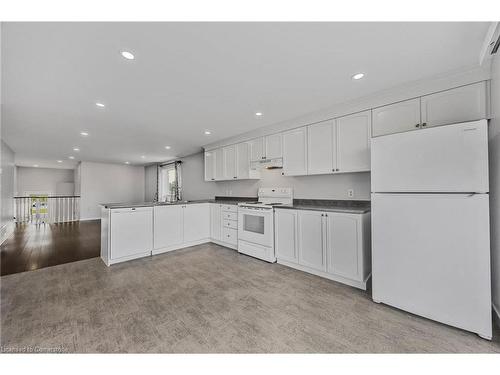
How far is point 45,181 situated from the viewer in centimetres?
1004

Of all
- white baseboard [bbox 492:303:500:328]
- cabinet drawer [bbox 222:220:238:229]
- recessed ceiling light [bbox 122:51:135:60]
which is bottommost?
white baseboard [bbox 492:303:500:328]

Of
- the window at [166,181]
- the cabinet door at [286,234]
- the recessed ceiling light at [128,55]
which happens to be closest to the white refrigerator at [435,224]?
the cabinet door at [286,234]

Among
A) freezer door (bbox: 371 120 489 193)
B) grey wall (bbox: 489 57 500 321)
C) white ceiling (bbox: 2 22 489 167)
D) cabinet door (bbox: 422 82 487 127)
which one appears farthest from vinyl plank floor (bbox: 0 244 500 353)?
white ceiling (bbox: 2 22 489 167)

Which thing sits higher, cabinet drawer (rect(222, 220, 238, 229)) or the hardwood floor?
cabinet drawer (rect(222, 220, 238, 229))

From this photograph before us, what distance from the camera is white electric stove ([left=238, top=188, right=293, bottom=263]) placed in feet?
11.2

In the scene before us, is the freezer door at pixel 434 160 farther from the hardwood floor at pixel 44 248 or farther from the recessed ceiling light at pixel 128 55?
the hardwood floor at pixel 44 248

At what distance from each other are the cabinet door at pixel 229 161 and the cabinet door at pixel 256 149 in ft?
1.81

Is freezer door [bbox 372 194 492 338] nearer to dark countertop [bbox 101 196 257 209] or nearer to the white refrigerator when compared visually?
the white refrigerator

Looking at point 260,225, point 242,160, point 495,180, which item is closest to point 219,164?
point 242,160

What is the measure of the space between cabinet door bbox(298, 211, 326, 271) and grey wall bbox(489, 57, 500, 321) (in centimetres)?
152

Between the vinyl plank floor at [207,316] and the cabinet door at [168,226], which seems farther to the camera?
the cabinet door at [168,226]

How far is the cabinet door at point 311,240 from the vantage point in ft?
9.20

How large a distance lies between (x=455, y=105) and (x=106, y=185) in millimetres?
10657
